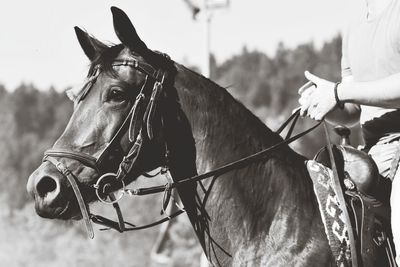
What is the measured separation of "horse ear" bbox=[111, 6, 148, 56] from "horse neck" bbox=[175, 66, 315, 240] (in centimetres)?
32

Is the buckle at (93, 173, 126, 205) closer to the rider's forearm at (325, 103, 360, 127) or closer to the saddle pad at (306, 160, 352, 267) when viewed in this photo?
the saddle pad at (306, 160, 352, 267)

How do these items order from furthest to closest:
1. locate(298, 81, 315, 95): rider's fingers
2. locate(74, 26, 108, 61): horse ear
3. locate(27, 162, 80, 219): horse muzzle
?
locate(298, 81, 315, 95): rider's fingers → locate(74, 26, 108, 61): horse ear → locate(27, 162, 80, 219): horse muzzle

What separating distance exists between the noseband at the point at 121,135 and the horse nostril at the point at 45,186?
9cm

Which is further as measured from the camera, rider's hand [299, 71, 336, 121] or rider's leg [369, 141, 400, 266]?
rider's hand [299, 71, 336, 121]

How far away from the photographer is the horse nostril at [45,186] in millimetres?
3861

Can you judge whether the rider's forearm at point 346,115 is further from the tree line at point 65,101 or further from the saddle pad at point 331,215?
the tree line at point 65,101

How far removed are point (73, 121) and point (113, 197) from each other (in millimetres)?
569

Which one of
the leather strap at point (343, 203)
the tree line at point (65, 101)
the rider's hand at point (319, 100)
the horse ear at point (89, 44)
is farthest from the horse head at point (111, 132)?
the tree line at point (65, 101)

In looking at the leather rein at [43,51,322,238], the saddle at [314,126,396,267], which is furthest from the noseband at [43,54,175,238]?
the saddle at [314,126,396,267]

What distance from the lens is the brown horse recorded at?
12.8ft

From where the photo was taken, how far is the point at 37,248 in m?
51.9

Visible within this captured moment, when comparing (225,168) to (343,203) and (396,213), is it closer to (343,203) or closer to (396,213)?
(343,203)

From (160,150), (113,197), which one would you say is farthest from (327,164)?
(113,197)

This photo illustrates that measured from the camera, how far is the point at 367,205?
13.0 feet
